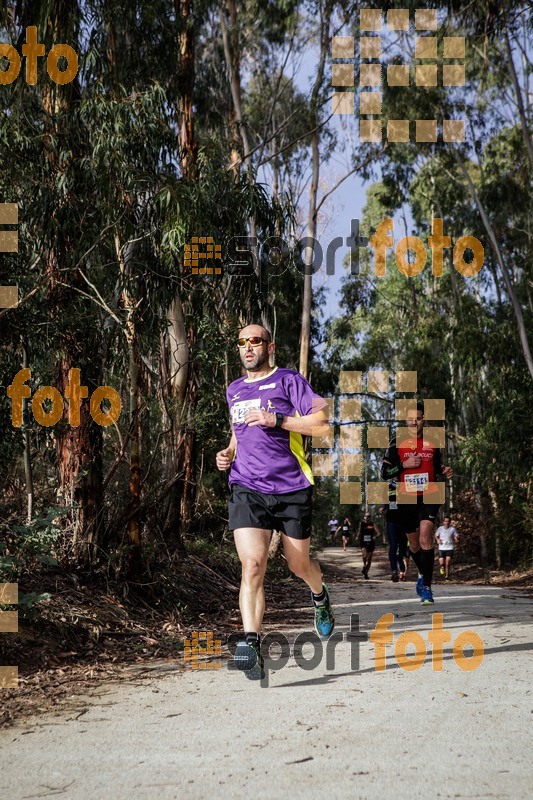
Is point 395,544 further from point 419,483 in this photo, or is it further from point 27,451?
point 27,451

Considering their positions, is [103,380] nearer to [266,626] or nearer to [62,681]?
[266,626]

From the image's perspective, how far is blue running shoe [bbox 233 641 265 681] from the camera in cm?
482

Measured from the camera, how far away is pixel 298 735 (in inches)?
147

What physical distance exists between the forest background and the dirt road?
1.52 meters

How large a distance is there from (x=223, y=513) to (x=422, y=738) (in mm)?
12109

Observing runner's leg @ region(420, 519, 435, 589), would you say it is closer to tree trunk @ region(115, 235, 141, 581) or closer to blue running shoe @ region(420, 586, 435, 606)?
blue running shoe @ region(420, 586, 435, 606)

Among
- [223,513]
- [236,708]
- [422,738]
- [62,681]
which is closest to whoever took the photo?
[422,738]

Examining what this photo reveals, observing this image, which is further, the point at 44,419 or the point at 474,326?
the point at 474,326

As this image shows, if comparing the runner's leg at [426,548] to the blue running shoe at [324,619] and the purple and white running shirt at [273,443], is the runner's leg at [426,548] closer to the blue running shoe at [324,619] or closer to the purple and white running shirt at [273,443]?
the blue running shoe at [324,619]

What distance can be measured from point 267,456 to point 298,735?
1.91 metres

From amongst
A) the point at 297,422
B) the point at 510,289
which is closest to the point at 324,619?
the point at 297,422

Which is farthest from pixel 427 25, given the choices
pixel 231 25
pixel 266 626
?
pixel 266 626

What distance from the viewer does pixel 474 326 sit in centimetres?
2031

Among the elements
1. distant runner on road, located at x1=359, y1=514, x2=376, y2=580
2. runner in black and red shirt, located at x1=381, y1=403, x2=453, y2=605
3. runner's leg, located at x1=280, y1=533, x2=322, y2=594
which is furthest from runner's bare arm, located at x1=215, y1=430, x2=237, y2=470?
distant runner on road, located at x1=359, y1=514, x2=376, y2=580
